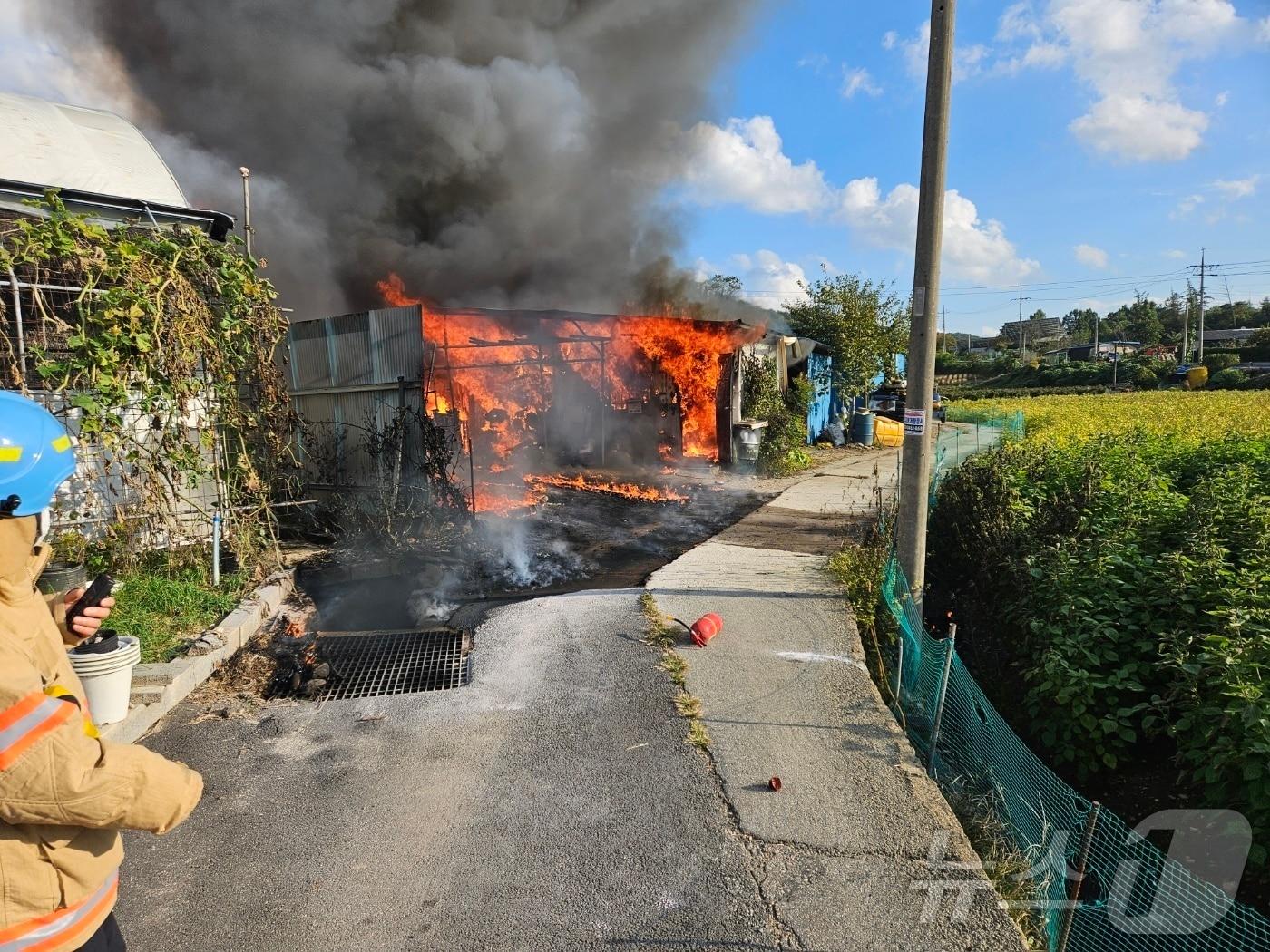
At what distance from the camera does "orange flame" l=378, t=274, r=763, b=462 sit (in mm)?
9656

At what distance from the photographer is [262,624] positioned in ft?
18.9

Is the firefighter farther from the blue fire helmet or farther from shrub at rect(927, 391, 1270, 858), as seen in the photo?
shrub at rect(927, 391, 1270, 858)

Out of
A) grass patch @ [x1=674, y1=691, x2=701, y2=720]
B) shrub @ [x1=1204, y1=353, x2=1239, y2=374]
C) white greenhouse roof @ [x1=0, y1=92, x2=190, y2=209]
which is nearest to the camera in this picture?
grass patch @ [x1=674, y1=691, x2=701, y2=720]

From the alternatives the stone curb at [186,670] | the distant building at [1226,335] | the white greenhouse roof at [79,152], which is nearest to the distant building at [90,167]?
the white greenhouse roof at [79,152]

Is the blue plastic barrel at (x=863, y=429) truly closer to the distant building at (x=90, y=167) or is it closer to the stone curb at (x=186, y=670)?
the distant building at (x=90, y=167)

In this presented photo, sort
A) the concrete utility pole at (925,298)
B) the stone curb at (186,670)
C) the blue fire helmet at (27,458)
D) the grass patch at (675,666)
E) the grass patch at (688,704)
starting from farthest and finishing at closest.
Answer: the concrete utility pole at (925,298) < the grass patch at (675,666) < the grass patch at (688,704) < the stone curb at (186,670) < the blue fire helmet at (27,458)

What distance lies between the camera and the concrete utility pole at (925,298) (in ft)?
16.8

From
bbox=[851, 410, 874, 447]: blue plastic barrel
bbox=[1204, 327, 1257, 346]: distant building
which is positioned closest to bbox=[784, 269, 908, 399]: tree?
bbox=[851, 410, 874, 447]: blue plastic barrel

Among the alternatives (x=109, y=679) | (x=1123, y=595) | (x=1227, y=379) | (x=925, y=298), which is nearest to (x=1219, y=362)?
(x=1227, y=379)

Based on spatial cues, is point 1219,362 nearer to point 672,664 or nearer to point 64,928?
point 672,664

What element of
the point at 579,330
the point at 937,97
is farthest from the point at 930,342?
the point at 579,330

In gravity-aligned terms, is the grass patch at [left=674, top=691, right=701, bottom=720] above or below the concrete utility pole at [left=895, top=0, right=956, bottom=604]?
below

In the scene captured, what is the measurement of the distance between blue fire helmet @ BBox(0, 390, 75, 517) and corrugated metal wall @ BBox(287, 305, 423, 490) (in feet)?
24.6

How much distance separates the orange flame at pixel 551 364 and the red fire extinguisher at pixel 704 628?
525cm
